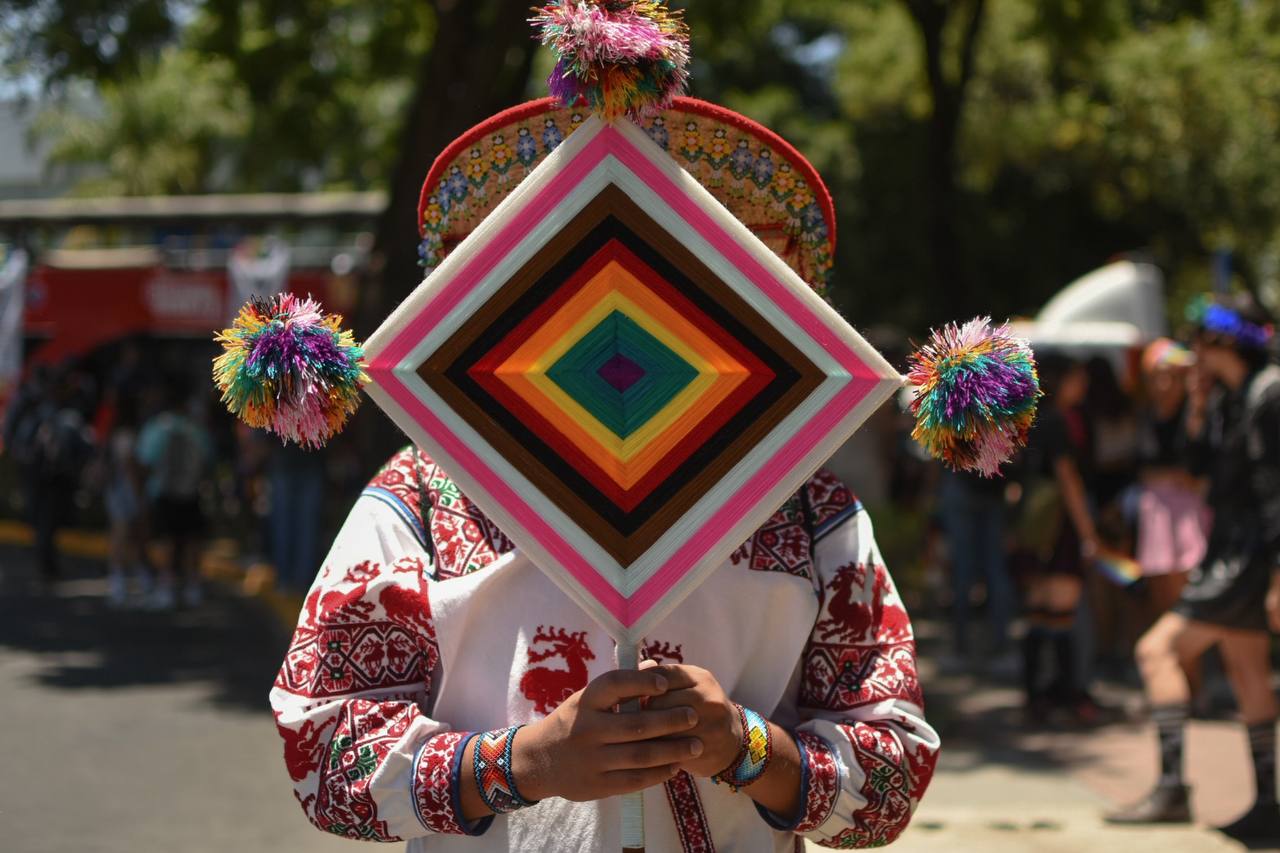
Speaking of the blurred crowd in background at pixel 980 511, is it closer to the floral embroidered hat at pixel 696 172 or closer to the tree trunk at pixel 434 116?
the tree trunk at pixel 434 116

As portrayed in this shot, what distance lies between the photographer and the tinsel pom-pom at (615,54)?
1.60 meters

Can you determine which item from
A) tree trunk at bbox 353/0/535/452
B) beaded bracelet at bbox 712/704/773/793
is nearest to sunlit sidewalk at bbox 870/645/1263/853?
beaded bracelet at bbox 712/704/773/793

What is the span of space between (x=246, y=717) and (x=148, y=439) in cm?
433

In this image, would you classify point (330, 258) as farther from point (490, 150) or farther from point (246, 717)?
point (490, 150)

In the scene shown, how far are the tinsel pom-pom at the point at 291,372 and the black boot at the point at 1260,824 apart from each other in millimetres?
4793

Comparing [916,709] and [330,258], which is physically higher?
[330,258]

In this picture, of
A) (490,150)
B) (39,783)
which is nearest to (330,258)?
(39,783)

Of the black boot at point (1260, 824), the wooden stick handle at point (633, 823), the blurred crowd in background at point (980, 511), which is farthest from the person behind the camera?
the blurred crowd in background at point (980, 511)

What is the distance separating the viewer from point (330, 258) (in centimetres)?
2030

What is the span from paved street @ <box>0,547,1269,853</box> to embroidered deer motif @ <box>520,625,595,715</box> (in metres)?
2.90

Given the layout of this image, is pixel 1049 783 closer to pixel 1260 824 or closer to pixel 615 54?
pixel 1260 824

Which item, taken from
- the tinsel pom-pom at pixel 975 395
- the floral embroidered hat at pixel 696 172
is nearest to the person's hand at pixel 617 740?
the tinsel pom-pom at pixel 975 395

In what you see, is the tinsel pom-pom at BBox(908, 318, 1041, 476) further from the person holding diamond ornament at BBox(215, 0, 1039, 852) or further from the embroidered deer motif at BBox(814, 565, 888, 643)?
the embroidered deer motif at BBox(814, 565, 888, 643)

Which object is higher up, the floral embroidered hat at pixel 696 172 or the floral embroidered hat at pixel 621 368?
the floral embroidered hat at pixel 696 172
